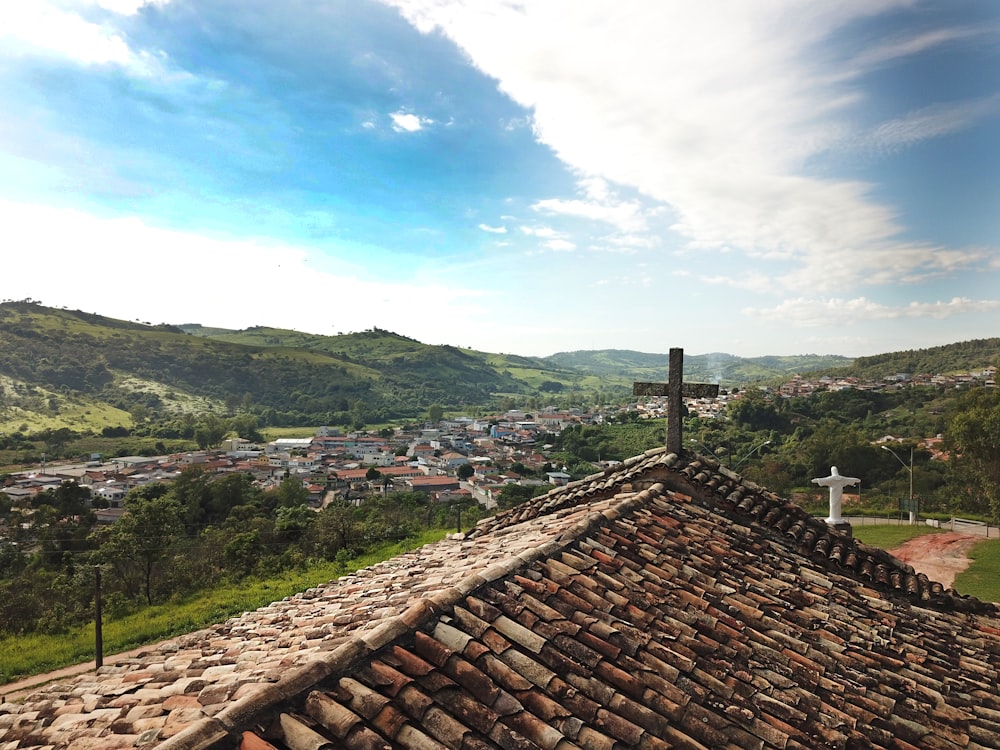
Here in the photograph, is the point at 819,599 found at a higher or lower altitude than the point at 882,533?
higher

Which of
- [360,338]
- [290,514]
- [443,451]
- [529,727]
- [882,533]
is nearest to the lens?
[529,727]

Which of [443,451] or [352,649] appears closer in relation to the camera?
[352,649]

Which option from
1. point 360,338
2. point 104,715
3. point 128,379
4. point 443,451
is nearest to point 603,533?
point 104,715

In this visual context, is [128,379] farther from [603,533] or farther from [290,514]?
[603,533]

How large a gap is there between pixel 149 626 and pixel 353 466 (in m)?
52.6

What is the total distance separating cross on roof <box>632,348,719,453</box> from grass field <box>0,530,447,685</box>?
13100mm

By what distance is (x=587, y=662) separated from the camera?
299 centimetres

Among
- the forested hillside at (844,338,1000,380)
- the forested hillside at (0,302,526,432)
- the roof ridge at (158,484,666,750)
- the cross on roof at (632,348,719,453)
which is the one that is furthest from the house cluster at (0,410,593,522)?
the forested hillside at (844,338,1000,380)

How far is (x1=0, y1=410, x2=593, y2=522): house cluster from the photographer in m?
47.4

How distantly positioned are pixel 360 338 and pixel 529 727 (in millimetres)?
200380

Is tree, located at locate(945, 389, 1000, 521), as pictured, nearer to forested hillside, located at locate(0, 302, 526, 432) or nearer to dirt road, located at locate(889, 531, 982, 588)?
dirt road, located at locate(889, 531, 982, 588)

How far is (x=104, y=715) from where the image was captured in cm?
295

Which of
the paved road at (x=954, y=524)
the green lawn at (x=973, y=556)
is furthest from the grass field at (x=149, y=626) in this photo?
the paved road at (x=954, y=524)

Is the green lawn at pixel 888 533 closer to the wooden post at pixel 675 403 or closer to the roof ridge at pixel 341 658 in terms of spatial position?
the wooden post at pixel 675 403
